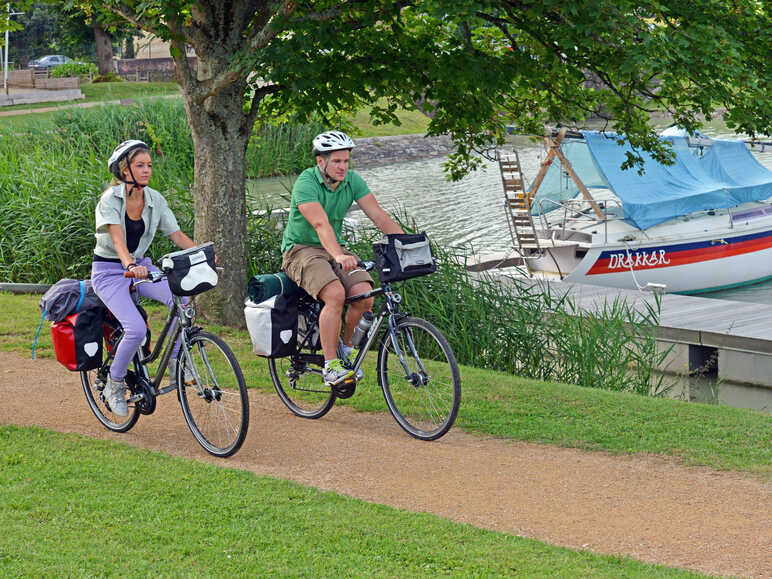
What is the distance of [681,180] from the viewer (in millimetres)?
20906

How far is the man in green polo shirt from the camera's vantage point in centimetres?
632

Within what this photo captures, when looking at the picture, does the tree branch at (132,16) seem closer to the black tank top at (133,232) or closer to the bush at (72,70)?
the black tank top at (133,232)

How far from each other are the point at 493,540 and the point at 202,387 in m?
2.23

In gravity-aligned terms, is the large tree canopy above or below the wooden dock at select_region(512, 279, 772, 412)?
above

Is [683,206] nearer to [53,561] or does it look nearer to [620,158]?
[620,158]

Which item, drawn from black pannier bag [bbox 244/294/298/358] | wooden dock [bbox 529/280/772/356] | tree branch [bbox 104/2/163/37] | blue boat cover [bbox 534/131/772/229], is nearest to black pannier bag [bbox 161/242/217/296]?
black pannier bag [bbox 244/294/298/358]

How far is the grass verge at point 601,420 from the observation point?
257 inches

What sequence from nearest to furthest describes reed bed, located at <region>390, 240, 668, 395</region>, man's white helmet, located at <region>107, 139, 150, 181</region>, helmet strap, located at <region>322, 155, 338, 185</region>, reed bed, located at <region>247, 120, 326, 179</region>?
1. man's white helmet, located at <region>107, 139, 150, 181</region>
2. helmet strap, located at <region>322, 155, 338, 185</region>
3. reed bed, located at <region>390, 240, 668, 395</region>
4. reed bed, located at <region>247, 120, 326, 179</region>

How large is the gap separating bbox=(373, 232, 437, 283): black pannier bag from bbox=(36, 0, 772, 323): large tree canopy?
85.6 inches

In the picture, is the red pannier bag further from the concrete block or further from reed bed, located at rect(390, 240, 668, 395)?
the concrete block

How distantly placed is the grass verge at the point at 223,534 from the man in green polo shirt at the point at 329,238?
1.18m

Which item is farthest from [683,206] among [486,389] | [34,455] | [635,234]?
[34,455]

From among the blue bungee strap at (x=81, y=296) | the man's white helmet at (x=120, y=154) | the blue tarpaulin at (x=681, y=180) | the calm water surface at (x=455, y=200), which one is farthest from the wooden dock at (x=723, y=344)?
the man's white helmet at (x=120, y=154)

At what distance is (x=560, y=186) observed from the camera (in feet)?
68.7
